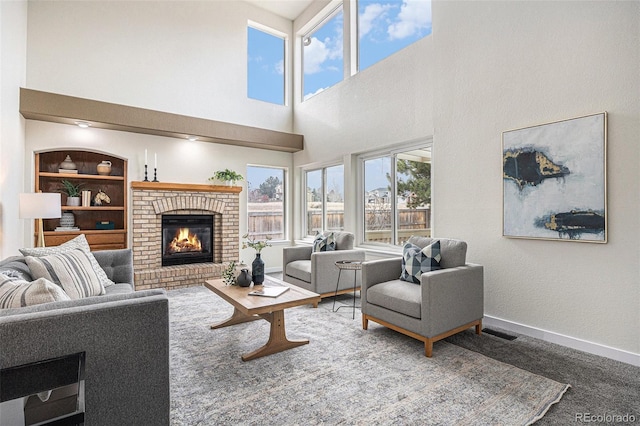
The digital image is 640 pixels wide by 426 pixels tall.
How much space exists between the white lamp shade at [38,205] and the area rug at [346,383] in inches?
75.1

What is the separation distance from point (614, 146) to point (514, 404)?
6.87 ft

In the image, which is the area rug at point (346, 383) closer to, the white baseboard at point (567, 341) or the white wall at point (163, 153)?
the white baseboard at point (567, 341)

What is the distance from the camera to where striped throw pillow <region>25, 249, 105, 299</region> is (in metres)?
2.29

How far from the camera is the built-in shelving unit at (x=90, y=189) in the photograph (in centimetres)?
A: 473

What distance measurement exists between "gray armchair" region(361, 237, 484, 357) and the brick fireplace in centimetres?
323

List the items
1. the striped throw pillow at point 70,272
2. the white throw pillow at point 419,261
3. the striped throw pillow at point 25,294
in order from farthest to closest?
the white throw pillow at point 419,261 < the striped throw pillow at point 70,272 < the striped throw pillow at point 25,294

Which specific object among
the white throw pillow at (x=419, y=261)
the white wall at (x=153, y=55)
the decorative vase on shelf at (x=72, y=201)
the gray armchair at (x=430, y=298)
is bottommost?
the gray armchair at (x=430, y=298)

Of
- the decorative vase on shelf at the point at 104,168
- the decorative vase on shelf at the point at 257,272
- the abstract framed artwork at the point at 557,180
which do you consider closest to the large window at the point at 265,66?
the decorative vase on shelf at the point at 104,168

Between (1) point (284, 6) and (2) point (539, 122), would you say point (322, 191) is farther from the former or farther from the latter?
(2) point (539, 122)

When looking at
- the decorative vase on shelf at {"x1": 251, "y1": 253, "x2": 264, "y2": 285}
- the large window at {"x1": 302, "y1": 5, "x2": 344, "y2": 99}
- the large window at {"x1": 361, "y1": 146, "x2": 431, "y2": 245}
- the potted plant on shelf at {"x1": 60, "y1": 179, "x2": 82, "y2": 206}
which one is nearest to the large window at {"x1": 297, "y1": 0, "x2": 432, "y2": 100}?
the large window at {"x1": 302, "y1": 5, "x2": 344, "y2": 99}

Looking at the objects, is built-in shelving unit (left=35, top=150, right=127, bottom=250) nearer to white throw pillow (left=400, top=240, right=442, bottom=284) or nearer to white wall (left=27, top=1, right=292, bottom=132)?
white wall (left=27, top=1, right=292, bottom=132)

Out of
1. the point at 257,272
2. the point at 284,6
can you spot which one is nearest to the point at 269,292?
the point at 257,272

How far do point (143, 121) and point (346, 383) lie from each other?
4.59m

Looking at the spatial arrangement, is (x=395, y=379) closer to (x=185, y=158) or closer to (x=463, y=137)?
(x=463, y=137)
